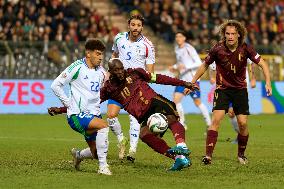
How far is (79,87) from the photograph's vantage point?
38.6ft

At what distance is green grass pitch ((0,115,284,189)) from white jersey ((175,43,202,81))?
174 centimetres

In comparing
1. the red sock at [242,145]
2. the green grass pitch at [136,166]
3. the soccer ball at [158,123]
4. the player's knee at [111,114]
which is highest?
the player's knee at [111,114]

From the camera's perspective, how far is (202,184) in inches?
412

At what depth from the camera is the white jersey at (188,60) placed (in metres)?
21.5

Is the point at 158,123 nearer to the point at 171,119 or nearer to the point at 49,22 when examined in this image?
the point at 171,119

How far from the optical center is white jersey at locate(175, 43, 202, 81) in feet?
70.5

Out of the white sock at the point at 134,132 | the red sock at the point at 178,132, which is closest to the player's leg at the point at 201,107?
the white sock at the point at 134,132

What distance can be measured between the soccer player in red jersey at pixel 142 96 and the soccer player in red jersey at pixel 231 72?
129cm

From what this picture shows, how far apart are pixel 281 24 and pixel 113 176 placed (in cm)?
2623

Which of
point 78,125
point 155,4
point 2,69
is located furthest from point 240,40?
point 155,4

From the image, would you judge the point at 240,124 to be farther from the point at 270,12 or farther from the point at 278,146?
the point at 270,12

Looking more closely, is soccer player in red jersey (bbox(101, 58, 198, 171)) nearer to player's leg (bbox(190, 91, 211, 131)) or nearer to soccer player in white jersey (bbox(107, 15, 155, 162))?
soccer player in white jersey (bbox(107, 15, 155, 162))

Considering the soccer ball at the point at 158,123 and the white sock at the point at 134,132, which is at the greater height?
the soccer ball at the point at 158,123

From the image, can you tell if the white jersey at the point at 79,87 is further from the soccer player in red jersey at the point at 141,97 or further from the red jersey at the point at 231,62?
the red jersey at the point at 231,62
